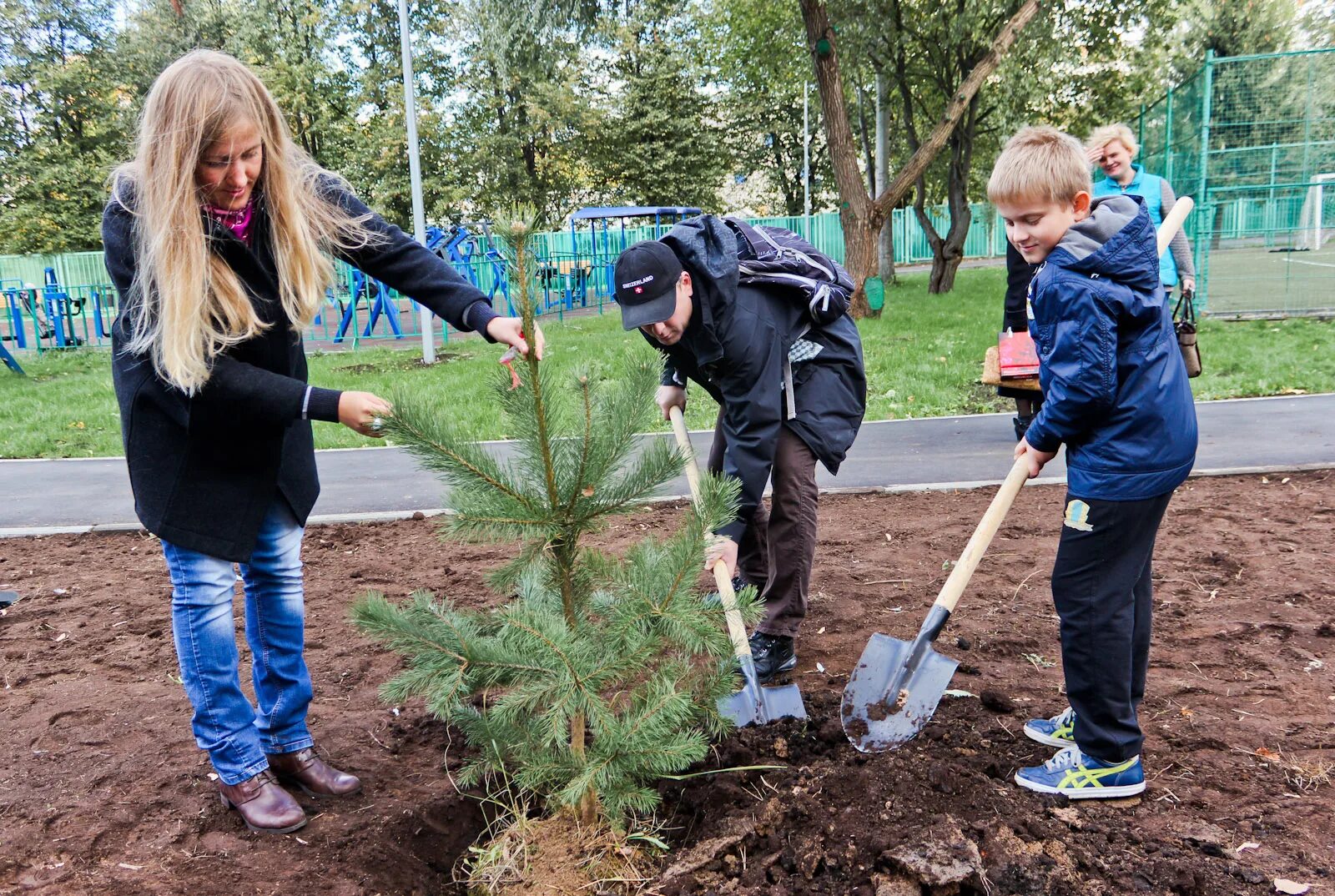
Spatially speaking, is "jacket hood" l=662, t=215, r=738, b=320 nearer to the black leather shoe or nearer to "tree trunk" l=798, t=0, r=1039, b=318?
the black leather shoe

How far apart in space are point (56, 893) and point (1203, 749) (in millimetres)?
3071

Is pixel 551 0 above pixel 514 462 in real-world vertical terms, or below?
above

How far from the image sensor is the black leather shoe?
11.1ft

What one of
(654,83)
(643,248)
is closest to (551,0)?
(643,248)

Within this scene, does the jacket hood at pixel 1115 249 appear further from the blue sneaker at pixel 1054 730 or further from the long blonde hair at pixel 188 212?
the long blonde hair at pixel 188 212

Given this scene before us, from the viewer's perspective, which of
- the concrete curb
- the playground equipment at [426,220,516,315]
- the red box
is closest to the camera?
the red box

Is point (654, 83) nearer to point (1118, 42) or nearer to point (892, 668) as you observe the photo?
point (1118, 42)

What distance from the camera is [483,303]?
2439 millimetres

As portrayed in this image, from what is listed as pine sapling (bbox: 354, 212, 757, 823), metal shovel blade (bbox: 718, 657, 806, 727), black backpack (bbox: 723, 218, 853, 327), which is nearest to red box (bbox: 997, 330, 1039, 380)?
black backpack (bbox: 723, 218, 853, 327)

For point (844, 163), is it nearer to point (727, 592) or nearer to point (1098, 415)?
point (1098, 415)

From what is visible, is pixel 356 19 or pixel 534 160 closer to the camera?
pixel 356 19

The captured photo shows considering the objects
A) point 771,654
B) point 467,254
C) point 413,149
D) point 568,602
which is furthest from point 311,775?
point 467,254

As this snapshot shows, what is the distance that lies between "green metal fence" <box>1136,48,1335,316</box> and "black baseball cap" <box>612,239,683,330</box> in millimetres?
11291

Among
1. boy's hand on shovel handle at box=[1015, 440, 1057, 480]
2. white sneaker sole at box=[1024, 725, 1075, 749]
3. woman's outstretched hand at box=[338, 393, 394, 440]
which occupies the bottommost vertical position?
white sneaker sole at box=[1024, 725, 1075, 749]
